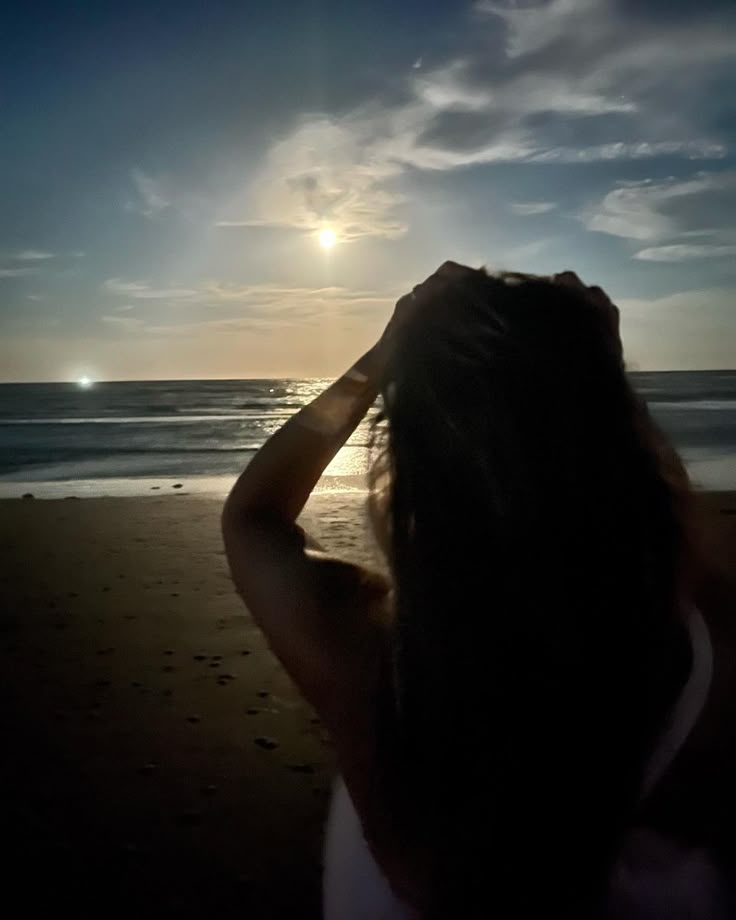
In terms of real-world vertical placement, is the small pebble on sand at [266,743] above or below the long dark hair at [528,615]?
below

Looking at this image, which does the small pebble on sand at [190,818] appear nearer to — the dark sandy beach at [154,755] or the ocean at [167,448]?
the dark sandy beach at [154,755]

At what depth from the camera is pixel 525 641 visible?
3.95 feet

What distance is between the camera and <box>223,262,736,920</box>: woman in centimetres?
121

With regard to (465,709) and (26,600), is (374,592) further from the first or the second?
(26,600)

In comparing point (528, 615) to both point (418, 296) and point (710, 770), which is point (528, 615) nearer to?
point (710, 770)

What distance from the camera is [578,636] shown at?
3.95 feet

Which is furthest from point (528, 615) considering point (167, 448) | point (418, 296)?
point (167, 448)

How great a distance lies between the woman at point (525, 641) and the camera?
3.97ft

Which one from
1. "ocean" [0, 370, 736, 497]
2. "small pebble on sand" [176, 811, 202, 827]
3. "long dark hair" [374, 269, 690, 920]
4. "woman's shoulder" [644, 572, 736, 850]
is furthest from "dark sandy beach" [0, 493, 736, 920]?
"ocean" [0, 370, 736, 497]

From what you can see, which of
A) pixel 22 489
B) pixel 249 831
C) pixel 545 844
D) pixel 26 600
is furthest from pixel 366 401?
pixel 22 489

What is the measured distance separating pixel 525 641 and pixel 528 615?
0.12 ft

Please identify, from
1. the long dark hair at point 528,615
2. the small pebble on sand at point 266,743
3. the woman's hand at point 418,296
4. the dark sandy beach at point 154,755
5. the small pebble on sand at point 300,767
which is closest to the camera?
the long dark hair at point 528,615

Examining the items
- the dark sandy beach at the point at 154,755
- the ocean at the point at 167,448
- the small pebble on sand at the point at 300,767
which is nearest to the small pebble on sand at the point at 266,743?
the dark sandy beach at the point at 154,755

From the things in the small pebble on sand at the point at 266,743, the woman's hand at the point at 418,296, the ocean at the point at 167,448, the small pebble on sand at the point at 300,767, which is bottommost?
the small pebble on sand at the point at 300,767
